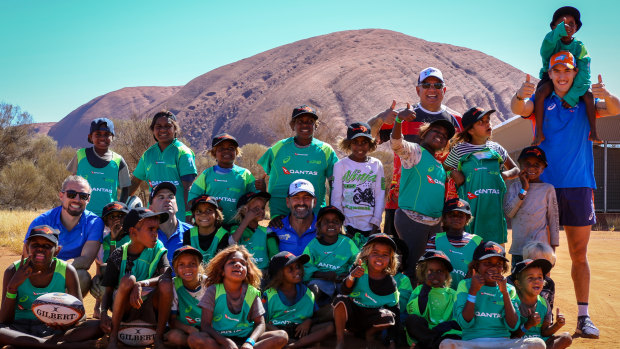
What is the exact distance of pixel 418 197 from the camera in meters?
6.21

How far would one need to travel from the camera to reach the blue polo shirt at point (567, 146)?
6.31m

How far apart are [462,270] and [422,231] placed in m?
0.63

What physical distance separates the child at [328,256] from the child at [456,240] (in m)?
0.87

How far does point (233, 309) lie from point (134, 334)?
1.00m

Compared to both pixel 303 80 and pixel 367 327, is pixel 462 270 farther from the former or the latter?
pixel 303 80

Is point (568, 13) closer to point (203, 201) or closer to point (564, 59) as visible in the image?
point (564, 59)

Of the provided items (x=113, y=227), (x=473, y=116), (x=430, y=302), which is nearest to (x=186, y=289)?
(x=113, y=227)

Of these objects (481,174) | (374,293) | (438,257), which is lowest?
(374,293)

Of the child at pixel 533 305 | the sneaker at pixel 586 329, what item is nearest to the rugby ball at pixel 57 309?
the child at pixel 533 305

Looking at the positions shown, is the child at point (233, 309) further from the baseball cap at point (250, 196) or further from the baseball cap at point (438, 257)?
the baseball cap at point (438, 257)

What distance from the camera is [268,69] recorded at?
85.3 meters

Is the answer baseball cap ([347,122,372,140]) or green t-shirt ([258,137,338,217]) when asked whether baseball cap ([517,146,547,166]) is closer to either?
baseball cap ([347,122,372,140])

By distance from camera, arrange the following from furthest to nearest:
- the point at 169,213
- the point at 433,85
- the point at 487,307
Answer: the point at 433,85 → the point at 169,213 → the point at 487,307

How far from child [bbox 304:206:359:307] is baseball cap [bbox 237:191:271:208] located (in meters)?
0.71
